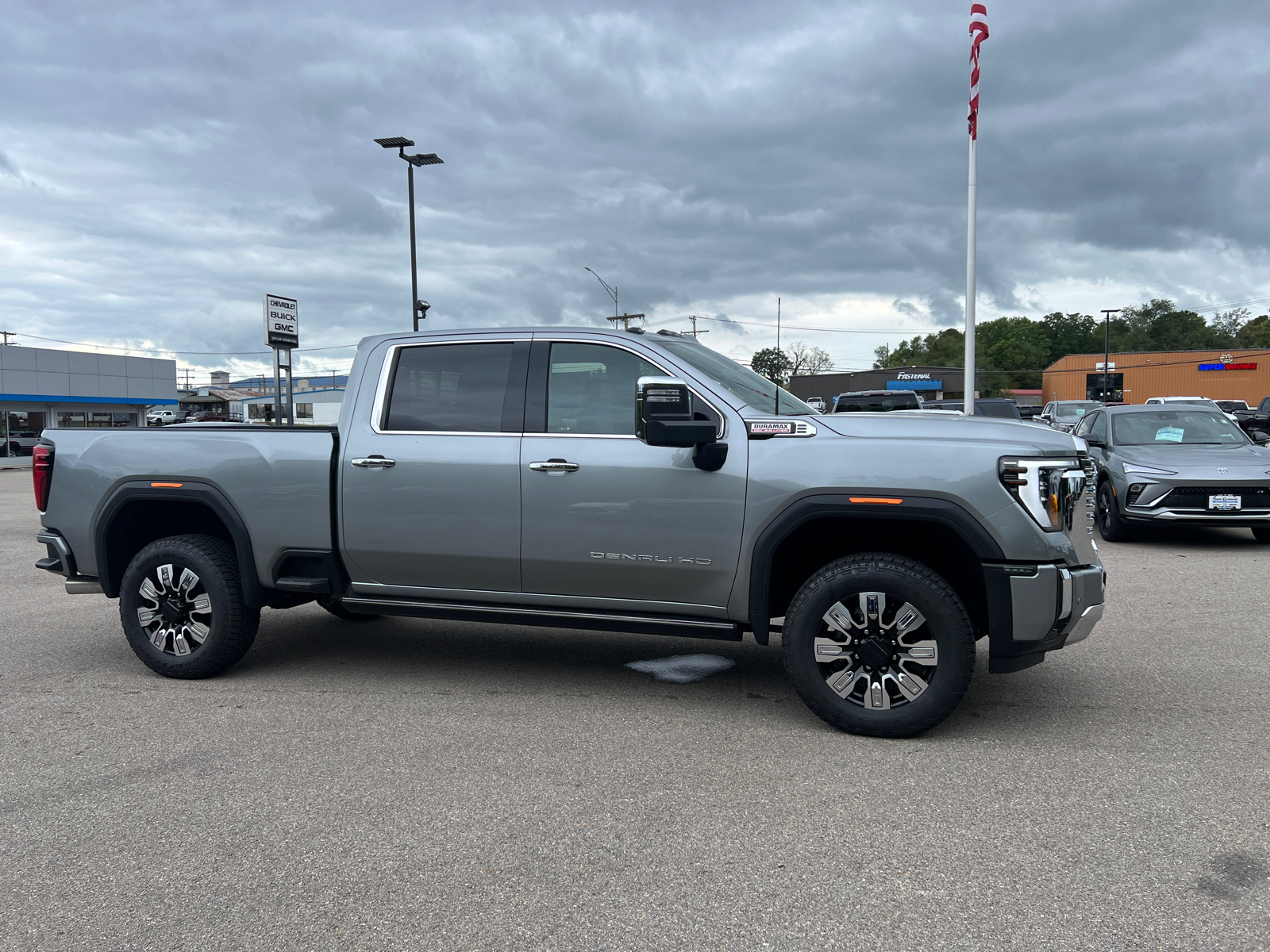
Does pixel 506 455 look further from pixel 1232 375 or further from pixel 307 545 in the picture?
pixel 1232 375

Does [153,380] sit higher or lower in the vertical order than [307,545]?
higher

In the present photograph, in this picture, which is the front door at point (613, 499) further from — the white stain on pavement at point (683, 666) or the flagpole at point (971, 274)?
the flagpole at point (971, 274)

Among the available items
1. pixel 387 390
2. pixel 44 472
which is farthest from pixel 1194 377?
pixel 44 472

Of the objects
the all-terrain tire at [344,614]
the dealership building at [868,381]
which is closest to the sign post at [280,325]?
the all-terrain tire at [344,614]

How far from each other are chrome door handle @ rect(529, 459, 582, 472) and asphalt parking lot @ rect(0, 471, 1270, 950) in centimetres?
122

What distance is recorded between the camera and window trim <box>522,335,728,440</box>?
4.64m

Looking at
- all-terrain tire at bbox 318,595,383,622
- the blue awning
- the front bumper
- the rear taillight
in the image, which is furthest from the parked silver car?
the blue awning

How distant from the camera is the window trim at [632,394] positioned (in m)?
4.64

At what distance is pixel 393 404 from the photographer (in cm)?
527

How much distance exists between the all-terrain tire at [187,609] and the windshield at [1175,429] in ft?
32.9

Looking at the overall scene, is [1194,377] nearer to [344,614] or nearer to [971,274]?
[971,274]

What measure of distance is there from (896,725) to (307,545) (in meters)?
3.16

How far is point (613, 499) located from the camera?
4.69 meters

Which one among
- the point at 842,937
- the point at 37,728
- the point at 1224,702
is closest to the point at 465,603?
the point at 37,728
